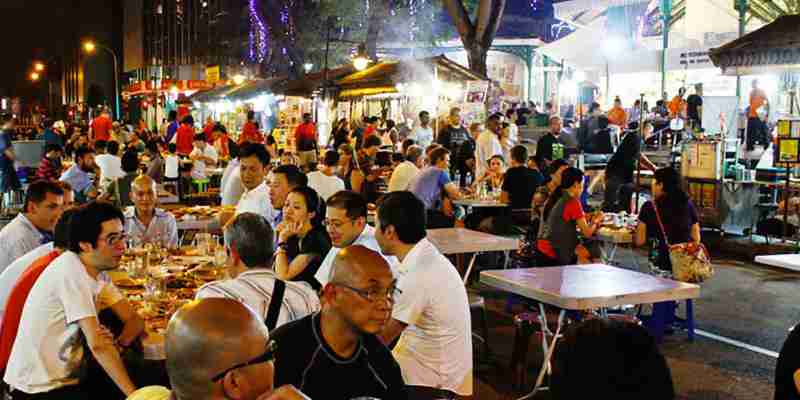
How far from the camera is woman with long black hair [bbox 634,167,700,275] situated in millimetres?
8977

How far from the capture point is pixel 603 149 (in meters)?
22.5

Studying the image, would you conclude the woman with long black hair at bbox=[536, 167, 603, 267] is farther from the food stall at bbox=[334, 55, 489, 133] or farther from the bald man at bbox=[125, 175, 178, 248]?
the food stall at bbox=[334, 55, 489, 133]

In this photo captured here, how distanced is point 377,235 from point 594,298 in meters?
1.88

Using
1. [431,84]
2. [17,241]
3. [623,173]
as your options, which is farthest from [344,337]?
[431,84]

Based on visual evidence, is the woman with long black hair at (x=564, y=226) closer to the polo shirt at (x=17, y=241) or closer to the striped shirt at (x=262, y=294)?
the polo shirt at (x=17, y=241)

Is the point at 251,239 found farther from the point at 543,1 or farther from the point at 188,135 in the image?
the point at 543,1

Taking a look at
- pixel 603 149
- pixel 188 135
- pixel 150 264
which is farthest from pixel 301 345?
pixel 188 135

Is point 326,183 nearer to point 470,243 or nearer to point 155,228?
point 470,243

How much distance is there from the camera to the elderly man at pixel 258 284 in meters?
4.45

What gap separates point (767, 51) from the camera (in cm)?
1448

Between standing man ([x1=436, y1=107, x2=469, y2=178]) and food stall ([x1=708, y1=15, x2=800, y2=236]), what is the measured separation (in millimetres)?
5660

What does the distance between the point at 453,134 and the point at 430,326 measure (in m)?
14.7

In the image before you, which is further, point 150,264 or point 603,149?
point 603,149

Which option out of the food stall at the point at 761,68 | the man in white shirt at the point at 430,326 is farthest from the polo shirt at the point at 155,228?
the food stall at the point at 761,68
